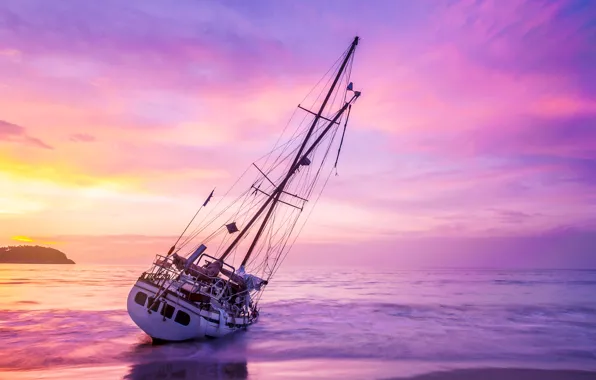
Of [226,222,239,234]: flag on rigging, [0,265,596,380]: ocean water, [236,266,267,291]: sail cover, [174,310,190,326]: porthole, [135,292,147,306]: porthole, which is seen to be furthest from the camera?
[236,266,267,291]: sail cover

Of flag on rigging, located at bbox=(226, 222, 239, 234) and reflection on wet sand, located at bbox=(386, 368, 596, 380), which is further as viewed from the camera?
flag on rigging, located at bbox=(226, 222, 239, 234)

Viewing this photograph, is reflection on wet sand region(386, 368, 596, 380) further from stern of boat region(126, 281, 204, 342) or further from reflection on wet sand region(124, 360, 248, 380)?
stern of boat region(126, 281, 204, 342)

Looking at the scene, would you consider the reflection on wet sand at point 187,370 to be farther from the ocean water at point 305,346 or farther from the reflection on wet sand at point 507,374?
the reflection on wet sand at point 507,374

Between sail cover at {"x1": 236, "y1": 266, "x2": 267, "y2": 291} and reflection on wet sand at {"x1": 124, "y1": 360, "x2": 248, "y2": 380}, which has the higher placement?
sail cover at {"x1": 236, "y1": 266, "x2": 267, "y2": 291}

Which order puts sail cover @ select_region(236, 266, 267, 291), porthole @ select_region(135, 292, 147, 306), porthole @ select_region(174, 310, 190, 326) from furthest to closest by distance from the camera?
sail cover @ select_region(236, 266, 267, 291)
porthole @ select_region(174, 310, 190, 326)
porthole @ select_region(135, 292, 147, 306)

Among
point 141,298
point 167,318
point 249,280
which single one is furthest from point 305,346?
point 141,298

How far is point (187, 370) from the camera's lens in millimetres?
25812

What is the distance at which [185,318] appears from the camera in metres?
32.2

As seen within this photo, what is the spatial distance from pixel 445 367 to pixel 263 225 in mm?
19886

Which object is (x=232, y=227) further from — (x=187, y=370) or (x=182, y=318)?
(x=187, y=370)

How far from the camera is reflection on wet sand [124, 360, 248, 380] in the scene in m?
24.3

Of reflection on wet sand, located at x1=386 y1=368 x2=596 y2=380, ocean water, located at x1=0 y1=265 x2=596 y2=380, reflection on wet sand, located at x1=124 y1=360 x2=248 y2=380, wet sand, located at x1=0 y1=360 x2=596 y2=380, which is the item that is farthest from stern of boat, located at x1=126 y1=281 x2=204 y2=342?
reflection on wet sand, located at x1=386 y1=368 x2=596 y2=380

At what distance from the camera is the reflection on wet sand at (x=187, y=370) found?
24312 millimetres

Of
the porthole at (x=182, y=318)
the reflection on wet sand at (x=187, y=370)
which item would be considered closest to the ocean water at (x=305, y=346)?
the reflection on wet sand at (x=187, y=370)
